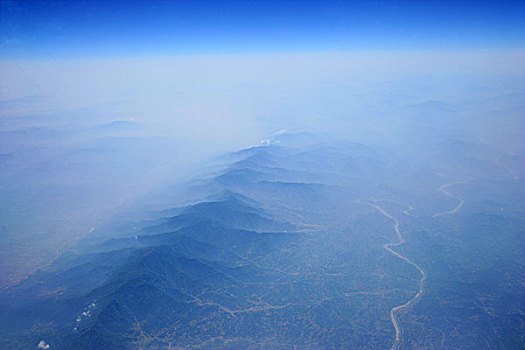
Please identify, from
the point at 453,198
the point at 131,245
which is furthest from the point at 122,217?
the point at 453,198

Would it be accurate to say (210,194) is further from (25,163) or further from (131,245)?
(25,163)

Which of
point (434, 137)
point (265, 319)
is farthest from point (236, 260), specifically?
point (434, 137)

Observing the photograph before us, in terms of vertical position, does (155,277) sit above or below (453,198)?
above

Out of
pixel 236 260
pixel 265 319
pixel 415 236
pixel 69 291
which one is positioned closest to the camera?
pixel 265 319

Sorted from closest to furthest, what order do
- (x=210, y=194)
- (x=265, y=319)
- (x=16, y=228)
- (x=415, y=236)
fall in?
(x=265, y=319), (x=415, y=236), (x=16, y=228), (x=210, y=194)

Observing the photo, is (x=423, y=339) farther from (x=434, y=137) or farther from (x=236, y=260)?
(x=434, y=137)

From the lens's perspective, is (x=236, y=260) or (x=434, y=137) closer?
(x=236, y=260)

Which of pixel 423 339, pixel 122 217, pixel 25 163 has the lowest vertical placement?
pixel 423 339
